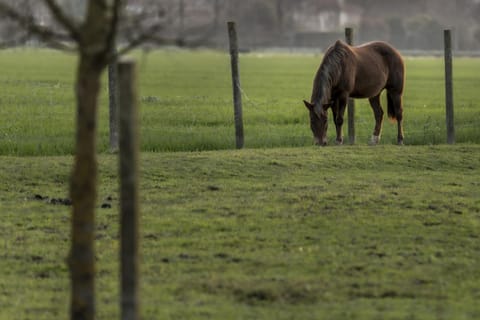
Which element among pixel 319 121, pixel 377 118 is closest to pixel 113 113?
pixel 319 121

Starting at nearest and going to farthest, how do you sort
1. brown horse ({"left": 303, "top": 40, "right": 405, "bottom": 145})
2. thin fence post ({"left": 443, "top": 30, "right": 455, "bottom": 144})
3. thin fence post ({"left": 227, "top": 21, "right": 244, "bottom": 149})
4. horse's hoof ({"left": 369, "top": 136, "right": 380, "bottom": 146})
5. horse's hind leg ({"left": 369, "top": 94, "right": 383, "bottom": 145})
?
1. thin fence post ({"left": 227, "top": 21, "right": 244, "bottom": 149})
2. brown horse ({"left": 303, "top": 40, "right": 405, "bottom": 145})
3. thin fence post ({"left": 443, "top": 30, "right": 455, "bottom": 144})
4. horse's hoof ({"left": 369, "top": 136, "right": 380, "bottom": 146})
5. horse's hind leg ({"left": 369, "top": 94, "right": 383, "bottom": 145})

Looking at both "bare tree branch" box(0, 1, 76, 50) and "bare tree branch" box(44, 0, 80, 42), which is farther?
"bare tree branch" box(0, 1, 76, 50)

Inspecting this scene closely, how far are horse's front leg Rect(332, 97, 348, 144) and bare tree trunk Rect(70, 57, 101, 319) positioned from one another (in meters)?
12.0

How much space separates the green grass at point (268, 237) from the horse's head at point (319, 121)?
204 cm

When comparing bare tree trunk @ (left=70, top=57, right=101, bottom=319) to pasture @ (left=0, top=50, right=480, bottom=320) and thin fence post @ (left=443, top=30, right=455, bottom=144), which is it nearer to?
pasture @ (left=0, top=50, right=480, bottom=320)

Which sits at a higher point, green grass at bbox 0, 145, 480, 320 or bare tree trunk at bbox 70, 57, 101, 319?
bare tree trunk at bbox 70, 57, 101, 319

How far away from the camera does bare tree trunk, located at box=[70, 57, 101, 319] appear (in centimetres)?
633

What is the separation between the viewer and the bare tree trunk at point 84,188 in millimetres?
6328

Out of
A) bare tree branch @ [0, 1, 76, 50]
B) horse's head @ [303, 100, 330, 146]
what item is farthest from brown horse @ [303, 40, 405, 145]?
bare tree branch @ [0, 1, 76, 50]

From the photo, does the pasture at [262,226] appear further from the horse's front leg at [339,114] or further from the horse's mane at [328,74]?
the horse's mane at [328,74]

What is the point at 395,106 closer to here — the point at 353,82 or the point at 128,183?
the point at 353,82

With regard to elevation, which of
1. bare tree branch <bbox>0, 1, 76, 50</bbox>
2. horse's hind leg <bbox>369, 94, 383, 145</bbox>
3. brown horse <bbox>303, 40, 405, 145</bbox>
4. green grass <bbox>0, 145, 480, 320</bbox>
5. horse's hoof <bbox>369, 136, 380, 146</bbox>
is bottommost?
green grass <bbox>0, 145, 480, 320</bbox>

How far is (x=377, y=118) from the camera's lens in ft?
65.6

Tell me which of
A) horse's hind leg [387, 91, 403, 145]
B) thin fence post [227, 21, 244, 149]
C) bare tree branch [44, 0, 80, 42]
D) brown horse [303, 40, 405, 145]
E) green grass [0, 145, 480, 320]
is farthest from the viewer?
horse's hind leg [387, 91, 403, 145]
